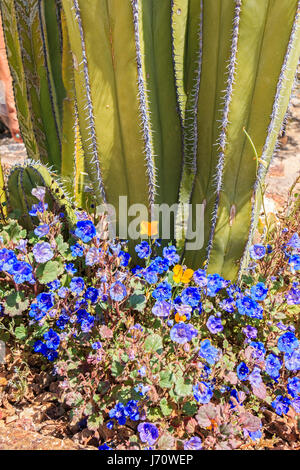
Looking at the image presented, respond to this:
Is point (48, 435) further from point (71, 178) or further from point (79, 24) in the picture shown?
point (79, 24)

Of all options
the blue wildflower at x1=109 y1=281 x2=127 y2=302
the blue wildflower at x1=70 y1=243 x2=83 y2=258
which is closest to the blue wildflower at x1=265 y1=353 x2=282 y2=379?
the blue wildflower at x1=109 y1=281 x2=127 y2=302

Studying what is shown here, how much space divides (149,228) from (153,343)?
587mm

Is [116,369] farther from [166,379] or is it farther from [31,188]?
[31,188]

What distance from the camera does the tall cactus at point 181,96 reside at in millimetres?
1491

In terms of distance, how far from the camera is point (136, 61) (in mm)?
1549

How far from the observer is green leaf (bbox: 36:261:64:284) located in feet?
5.41

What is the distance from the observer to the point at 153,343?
1483 millimetres

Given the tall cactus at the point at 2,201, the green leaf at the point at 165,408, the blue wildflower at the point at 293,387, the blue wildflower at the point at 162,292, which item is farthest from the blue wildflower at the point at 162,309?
the tall cactus at the point at 2,201

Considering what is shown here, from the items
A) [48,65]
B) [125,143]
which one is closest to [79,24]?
[125,143]

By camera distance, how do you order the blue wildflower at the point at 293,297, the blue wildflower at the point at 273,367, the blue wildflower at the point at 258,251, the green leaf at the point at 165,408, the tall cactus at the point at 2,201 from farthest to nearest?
the tall cactus at the point at 2,201, the blue wildflower at the point at 258,251, the blue wildflower at the point at 293,297, the blue wildflower at the point at 273,367, the green leaf at the point at 165,408

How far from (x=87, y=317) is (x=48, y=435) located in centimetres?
42

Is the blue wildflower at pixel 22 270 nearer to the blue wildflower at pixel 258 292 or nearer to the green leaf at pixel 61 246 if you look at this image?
the green leaf at pixel 61 246

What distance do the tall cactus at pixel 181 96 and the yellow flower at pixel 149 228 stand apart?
10 cm

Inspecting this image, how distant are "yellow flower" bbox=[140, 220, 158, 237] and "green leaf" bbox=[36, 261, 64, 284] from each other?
0.43 metres
